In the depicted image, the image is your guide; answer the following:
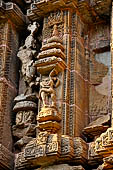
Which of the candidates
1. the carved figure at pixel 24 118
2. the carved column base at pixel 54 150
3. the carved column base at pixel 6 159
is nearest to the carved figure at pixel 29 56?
the carved figure at pixel 24 118

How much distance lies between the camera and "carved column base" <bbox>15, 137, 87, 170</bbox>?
23.8 ft

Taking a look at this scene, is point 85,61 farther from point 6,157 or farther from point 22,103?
point 6,157

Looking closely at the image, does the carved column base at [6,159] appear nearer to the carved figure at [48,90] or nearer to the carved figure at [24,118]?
the carved figure at [24,118]

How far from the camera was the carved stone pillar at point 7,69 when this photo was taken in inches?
316

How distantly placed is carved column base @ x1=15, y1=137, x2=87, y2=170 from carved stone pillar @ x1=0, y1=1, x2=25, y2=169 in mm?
556

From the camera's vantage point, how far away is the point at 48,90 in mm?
7871

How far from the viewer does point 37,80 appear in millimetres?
8375

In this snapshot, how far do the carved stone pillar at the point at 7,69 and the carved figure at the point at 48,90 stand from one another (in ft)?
2.21

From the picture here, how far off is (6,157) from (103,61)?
6.73 ft

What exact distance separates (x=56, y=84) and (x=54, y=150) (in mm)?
1129

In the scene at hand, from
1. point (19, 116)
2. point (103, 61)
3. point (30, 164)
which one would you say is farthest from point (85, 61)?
point (30, 164)

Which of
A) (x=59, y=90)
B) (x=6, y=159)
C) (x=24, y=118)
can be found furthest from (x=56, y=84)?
(x=6, y=159)

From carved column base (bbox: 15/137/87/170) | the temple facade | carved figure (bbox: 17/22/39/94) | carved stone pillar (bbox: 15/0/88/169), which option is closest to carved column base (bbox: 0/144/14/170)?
the temple facade

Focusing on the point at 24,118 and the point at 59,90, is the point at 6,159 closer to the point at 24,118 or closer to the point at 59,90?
the point at 24,118
